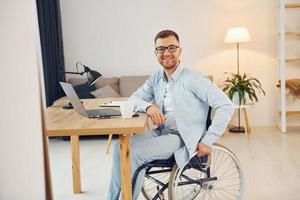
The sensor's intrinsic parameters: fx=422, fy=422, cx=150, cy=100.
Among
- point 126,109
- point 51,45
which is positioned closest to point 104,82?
point 51,45

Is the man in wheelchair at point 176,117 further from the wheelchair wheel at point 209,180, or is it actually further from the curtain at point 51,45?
the curtain at point 51,45

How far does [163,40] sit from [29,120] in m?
1.37

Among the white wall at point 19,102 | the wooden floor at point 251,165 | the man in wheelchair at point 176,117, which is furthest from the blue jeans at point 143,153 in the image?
the white wall at point 19,102

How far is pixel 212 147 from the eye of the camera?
7.51ft

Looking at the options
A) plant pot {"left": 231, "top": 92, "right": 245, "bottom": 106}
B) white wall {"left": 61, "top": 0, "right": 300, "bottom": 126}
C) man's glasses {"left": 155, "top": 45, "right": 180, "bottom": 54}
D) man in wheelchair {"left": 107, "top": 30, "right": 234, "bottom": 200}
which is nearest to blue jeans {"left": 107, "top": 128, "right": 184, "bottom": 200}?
man in wheelchair {"left": 107, "top": 30, "right": 234, "bottom": 200}

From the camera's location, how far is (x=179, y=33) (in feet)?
17.6

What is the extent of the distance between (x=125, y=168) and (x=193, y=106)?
53 centimetres

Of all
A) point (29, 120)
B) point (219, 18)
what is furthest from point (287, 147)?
point (29, 120)

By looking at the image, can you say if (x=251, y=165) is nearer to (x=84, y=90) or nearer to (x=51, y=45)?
(x=84, y=90)

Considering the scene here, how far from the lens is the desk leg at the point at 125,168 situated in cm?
211

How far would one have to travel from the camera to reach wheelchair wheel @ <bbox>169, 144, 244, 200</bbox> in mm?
2305

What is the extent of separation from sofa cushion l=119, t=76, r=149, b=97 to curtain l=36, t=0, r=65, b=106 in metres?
0.78

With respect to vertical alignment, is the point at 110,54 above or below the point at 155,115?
above

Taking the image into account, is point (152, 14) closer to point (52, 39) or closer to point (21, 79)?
point (52, 39)
